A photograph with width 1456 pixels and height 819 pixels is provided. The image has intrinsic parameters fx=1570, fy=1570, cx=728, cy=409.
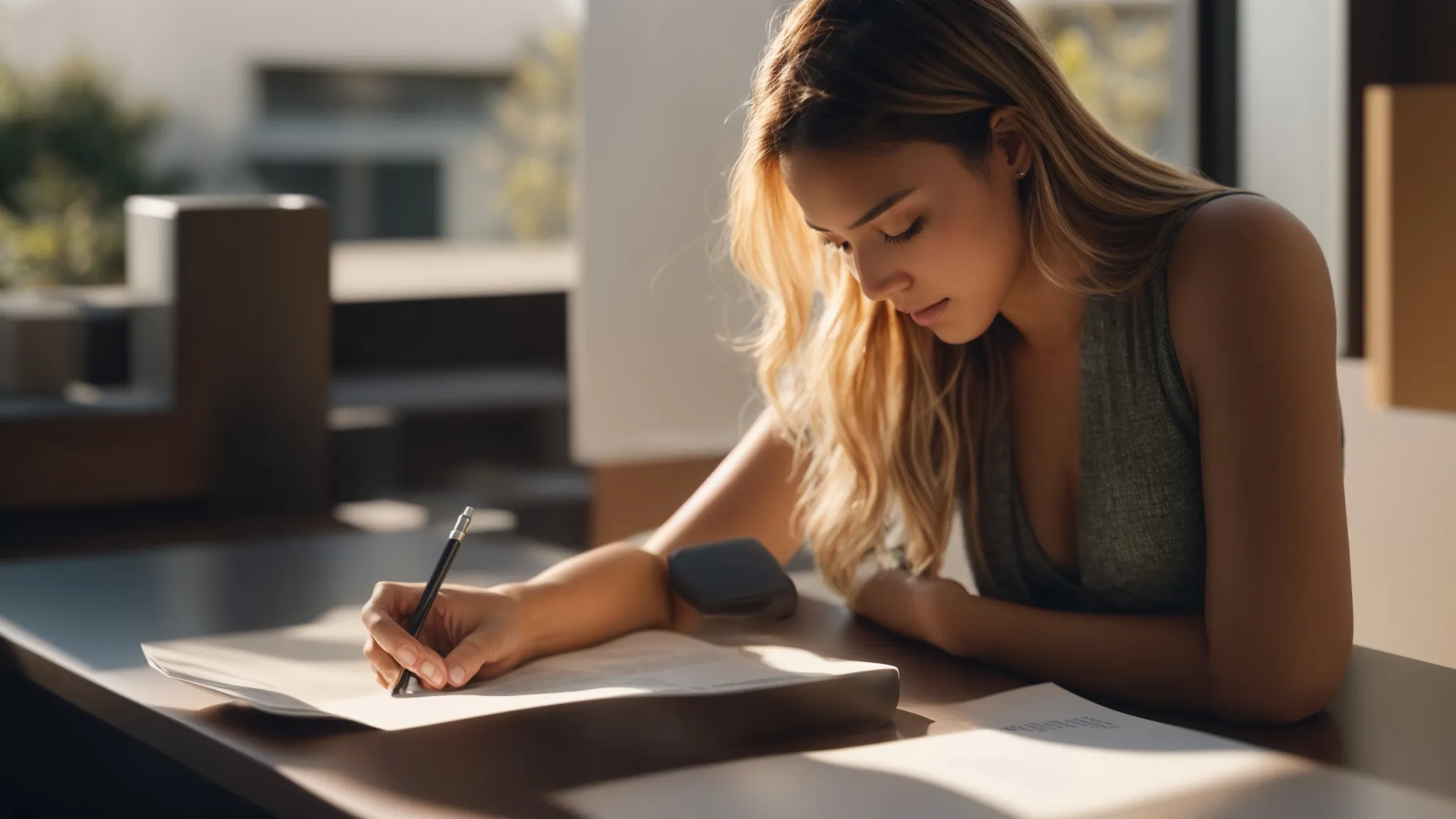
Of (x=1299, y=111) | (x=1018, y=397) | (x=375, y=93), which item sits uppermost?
(x=375, y=93)

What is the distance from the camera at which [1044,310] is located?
1446mm

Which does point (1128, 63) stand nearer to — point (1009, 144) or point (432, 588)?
point (1009, 144)

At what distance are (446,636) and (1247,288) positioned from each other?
701mm

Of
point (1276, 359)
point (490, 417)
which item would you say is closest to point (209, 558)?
point (1276, 359)

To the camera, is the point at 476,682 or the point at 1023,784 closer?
the point at 1023,784

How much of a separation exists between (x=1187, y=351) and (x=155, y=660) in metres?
0.87

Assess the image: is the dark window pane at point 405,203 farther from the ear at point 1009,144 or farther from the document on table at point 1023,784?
the document on table at point 1023,784

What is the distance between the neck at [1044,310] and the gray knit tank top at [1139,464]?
36mm

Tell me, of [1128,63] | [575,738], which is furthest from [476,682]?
[1128,63]

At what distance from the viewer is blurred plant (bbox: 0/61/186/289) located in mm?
15539

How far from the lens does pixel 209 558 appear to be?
1785 millimetres

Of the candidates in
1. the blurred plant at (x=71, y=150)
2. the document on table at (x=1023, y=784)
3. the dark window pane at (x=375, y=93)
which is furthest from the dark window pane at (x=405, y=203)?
the document on table at (x=1023, y=784)

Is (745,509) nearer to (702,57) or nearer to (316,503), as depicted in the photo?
(316,503)

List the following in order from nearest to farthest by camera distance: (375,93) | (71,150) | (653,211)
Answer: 1. (653,211)
2. (71,150)
3. (375,93)
